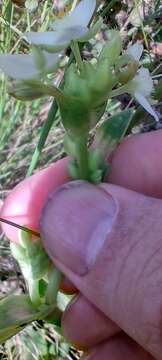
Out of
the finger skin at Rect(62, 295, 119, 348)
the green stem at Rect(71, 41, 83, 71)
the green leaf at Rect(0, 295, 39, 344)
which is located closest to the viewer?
the green stem at Rect(71, 41, 83, 71)

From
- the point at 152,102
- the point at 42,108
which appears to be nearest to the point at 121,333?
the point at 152,102

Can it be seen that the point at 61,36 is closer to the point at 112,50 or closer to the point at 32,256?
the point at 112,50

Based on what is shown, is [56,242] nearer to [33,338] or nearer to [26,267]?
[26,267]

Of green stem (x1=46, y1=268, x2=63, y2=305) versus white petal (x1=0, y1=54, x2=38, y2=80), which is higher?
white petal (x1=0, y1=54, x2=38, y2=80)

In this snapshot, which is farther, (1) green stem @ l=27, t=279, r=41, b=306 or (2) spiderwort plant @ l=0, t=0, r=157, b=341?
(1) green stem @ l=27, t=279, r=41, b=306

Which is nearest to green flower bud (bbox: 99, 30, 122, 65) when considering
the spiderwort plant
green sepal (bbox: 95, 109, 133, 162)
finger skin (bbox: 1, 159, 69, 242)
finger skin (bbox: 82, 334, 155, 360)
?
the spiderwort plant

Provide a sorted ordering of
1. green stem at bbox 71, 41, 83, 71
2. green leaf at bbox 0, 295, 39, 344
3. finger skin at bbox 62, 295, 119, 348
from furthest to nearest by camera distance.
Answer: finger skin at bbox 62, 295, 119, 348 < green leaf at bbox 0, 295, 39, 344 < green stem at bbox 71, 41, 83, 71

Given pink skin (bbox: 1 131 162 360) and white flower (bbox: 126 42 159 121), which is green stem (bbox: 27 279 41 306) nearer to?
pink skin (bbox: 1 131 162 360)

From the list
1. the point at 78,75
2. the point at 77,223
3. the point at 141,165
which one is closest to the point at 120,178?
the point at 141,165

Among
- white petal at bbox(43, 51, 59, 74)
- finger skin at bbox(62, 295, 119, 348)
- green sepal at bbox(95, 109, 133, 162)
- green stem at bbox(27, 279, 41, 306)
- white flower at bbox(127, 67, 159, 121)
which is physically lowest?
finger skin at bbox(62, 295, 119, 348)
